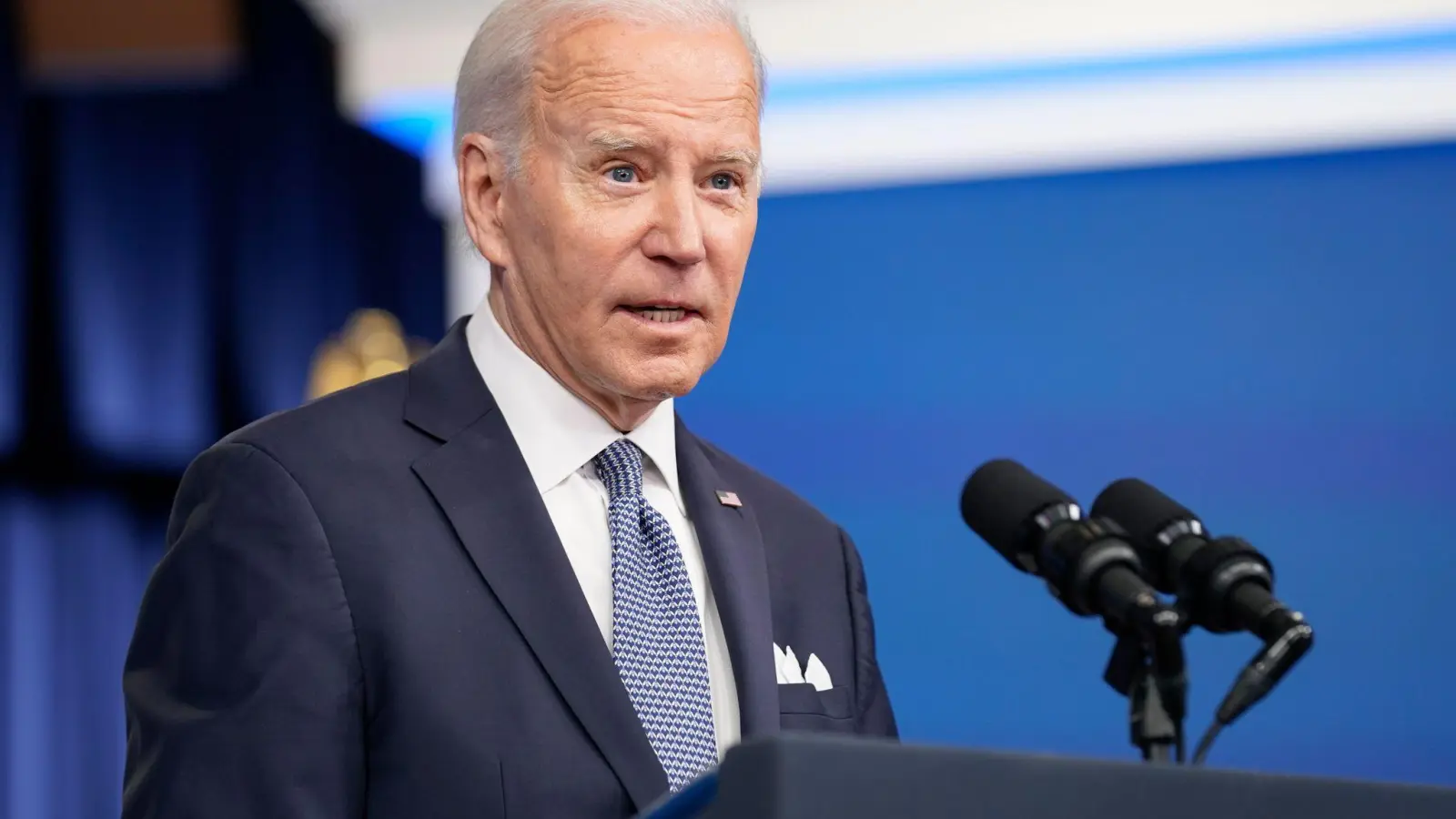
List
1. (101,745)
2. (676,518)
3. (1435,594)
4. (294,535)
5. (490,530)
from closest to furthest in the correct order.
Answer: (294,535) < (490,530) < (676,518) < (1435,594) < (101,745)

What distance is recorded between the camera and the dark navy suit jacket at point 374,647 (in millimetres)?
1449

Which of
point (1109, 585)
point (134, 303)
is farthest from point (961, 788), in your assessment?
point (134, 303)

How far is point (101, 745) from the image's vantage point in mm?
3928

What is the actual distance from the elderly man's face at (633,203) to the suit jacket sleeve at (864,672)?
15.9 inches

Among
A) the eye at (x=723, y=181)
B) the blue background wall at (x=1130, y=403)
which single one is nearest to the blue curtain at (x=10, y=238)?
the blue background wall at (x=1130, y=403)

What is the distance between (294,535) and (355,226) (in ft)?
11.4

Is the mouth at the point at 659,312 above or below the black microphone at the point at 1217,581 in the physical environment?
above

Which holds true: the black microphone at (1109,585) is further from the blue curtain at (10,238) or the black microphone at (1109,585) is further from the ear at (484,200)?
the blue curtain at (10,238)

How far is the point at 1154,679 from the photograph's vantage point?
1408 millimetres

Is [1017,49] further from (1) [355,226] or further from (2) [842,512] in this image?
(1) [355,226]

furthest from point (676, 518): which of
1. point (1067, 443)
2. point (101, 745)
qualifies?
point (101, 745)

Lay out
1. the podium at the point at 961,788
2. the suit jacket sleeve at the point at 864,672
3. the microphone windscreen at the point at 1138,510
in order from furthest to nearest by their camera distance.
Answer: the suit jacket sleeve at the point at 864,672
the microphone windscreen at the point at 1138,510
the podium at the point at 961,788

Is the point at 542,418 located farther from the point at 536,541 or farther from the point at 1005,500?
the point at 1005,500

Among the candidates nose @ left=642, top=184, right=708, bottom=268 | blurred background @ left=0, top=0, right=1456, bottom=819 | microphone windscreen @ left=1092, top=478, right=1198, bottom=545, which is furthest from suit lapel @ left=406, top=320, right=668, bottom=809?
blurred background @ left=0, top=0, right=1456, bottom=819
